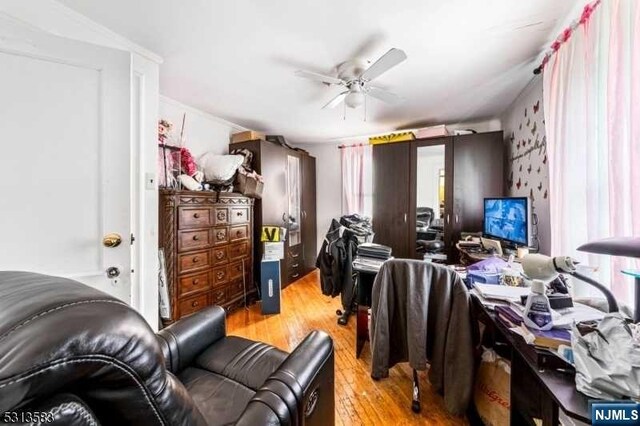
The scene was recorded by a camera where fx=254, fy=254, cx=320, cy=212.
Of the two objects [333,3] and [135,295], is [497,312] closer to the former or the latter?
[333,3]

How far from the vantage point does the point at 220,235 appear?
2.67 meters

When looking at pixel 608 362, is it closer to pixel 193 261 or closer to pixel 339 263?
pixel 339 263

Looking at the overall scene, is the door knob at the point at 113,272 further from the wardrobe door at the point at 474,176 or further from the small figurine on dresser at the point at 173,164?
the wardrobe door at the point at 474,176

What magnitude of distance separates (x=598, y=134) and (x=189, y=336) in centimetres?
223

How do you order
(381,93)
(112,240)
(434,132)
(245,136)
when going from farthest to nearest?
1. (245,136)
2. (434,132)
3. (381,93)
4. (112,240)

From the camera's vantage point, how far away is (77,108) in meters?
1.15

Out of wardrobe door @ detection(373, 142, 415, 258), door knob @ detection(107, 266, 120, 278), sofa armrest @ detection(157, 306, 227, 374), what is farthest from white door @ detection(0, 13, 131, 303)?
wardrobe door @ detection(373, 142, 415, 258)

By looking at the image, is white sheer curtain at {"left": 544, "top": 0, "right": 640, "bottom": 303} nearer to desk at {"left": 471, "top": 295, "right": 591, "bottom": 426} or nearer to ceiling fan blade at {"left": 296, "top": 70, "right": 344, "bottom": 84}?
desk at {"left": 471, "top": 295, "right": 591, "bottom": 426}

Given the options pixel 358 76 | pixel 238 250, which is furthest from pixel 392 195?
pixel 238 250

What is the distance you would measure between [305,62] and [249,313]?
255 centimetres

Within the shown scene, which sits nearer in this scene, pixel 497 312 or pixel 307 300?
pixel 497 312

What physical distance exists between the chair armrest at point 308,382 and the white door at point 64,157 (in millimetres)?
897

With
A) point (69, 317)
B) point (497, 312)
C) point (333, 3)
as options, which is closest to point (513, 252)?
point (497, 312)

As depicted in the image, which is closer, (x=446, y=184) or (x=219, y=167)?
(x=219, y=167)
